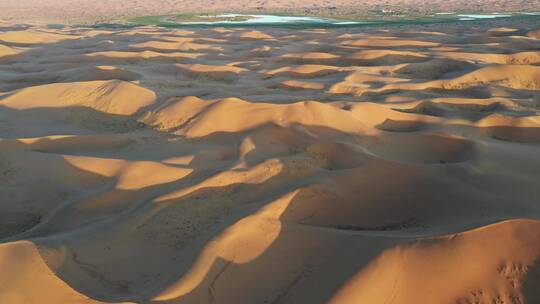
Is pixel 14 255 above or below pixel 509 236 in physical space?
below

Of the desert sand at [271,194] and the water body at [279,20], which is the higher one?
the water body at [279,20]

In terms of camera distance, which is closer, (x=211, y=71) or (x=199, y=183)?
(x=199, y=183)

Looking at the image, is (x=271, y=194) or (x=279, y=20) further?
(x=279, y=20)

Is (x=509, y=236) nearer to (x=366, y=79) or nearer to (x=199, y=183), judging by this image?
(x=199, y=183)

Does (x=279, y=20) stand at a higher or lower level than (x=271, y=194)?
higher

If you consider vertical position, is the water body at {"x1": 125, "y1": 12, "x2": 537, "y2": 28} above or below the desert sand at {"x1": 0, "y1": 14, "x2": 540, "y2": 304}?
above

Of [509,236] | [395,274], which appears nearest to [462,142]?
[509,236]

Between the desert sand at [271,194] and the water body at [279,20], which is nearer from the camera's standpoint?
the desert sand at [271,194]

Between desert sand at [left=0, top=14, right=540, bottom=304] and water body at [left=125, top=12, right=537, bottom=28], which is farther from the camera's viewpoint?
water body at [left=125, top=12, right=537, bottom=28]
